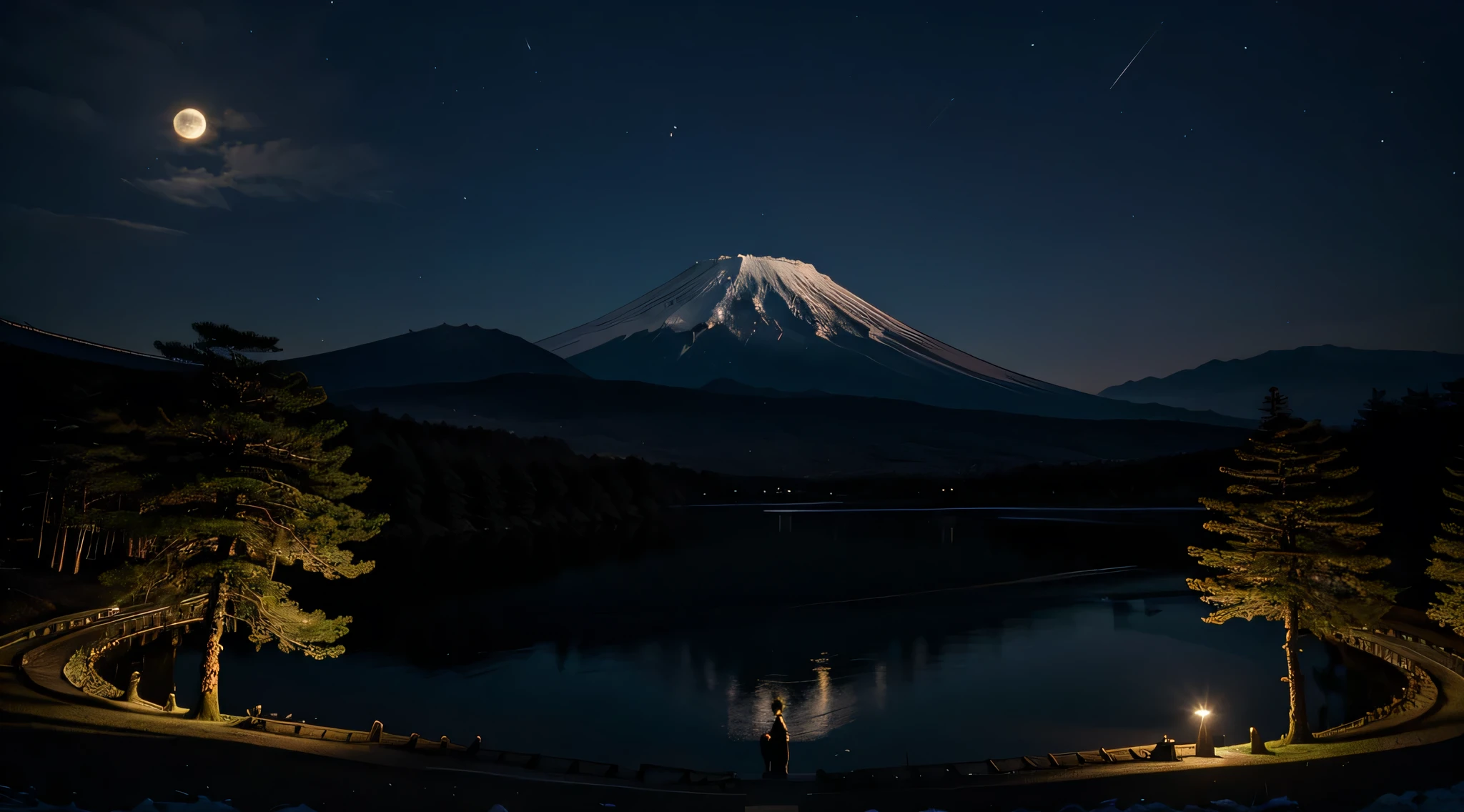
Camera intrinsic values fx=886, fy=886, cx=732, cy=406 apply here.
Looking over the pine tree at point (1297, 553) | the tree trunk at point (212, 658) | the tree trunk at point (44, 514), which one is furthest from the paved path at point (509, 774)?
the tree trunk at point (44, 514)

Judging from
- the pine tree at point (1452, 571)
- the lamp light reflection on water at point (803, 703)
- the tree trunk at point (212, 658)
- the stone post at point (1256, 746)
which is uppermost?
the pine tree at point (1452, 571)

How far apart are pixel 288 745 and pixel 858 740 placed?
14.1 m

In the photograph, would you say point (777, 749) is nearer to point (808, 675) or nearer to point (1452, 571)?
point (808, 675)

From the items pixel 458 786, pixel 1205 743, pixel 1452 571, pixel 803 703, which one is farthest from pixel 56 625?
pixel 1452 571

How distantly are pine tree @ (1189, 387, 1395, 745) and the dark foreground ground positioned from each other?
5505 millimetres

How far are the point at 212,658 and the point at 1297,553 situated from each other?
2321 centimetres

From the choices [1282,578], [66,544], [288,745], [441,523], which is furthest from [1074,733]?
[441,523]

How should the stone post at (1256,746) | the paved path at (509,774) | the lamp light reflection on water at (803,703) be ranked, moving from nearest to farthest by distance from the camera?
the paved path at (509,774)
the stone post at (1256,746)
the lamp light reflection on water at (803,703)

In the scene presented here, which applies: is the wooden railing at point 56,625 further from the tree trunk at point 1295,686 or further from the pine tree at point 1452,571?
the pine tree at point 1452,571

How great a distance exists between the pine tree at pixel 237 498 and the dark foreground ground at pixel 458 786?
4.84 m

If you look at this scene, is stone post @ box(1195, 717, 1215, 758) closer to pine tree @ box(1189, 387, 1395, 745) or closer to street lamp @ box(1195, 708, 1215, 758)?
street lamp @ box(1195, 708, 1215, 758)

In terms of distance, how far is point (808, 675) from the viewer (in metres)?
31.4

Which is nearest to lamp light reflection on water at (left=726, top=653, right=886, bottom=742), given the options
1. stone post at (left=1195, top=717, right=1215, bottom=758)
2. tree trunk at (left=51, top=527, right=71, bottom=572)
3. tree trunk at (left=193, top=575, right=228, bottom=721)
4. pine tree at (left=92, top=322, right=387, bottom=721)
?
stone post at (left=1195, top=717, right=1215, bottom=758)

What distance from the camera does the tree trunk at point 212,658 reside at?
58.6 ft
